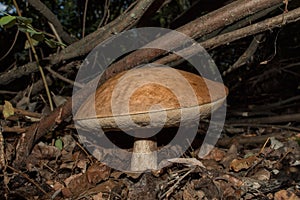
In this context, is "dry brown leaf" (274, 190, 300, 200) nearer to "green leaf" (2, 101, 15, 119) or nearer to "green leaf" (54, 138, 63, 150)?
"green leaf" (54, 138, 63, 150)

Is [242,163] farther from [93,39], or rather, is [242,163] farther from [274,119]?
[93,39]

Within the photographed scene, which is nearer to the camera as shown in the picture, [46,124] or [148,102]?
[148,102]

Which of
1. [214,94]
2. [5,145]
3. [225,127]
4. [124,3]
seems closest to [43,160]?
[5,145]

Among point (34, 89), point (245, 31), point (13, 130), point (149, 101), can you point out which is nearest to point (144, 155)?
point (149, 101)

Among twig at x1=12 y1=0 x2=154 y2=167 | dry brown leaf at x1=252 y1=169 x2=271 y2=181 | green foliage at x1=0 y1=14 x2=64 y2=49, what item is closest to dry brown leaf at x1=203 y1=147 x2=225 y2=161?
dry brown leaf at x1=252 y1=169 x2=271 y2=181

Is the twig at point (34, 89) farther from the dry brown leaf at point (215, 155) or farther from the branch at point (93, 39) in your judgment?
the dry brown leaf at point (215, 155)
